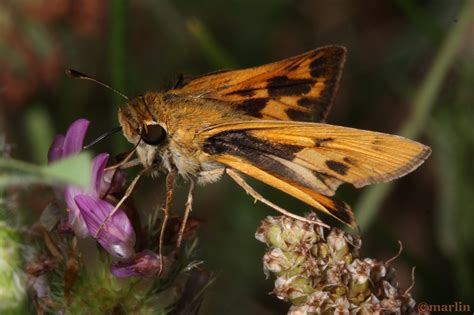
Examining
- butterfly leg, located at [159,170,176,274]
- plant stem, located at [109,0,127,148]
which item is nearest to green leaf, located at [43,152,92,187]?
butterfly leg, located at [159,170,176,274]

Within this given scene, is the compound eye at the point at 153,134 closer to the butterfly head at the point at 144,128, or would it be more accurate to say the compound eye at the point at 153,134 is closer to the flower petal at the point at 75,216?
the butterfly head at the point at 144,128

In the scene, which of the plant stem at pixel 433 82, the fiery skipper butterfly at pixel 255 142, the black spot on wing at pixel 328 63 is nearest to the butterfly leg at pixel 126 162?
the fiery skipper butterfly at pixel 255 142

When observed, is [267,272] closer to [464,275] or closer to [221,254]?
[464,275]

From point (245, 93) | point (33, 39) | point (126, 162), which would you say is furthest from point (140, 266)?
point (33, 39)

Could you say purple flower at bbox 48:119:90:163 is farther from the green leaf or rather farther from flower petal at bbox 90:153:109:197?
the green leaf

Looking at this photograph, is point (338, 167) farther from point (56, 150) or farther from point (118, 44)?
point (118, 44)

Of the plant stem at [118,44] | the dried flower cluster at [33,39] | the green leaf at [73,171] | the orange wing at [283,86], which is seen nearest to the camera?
the green leaf at [73,171]
